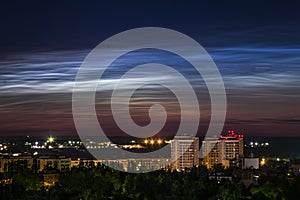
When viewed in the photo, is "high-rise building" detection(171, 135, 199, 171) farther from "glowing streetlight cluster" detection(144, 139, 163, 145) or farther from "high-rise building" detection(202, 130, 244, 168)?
"glowing streetlight cluster" detection(144, 139, 163, 145)

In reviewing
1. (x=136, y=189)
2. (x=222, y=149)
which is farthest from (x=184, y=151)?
(x=136, y=189)

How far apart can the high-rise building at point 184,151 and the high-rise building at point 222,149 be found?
5.21 feet

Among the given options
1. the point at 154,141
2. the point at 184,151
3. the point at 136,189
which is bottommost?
the point at 136,189

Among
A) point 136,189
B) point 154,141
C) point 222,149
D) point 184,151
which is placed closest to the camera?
point 136,189

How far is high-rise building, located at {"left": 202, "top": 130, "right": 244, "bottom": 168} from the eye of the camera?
40.8m

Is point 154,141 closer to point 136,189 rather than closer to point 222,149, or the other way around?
point 222,149

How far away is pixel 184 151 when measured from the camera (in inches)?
1510

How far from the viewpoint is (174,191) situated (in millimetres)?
15953

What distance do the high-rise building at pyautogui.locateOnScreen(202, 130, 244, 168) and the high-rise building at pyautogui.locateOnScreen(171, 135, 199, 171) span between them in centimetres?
159

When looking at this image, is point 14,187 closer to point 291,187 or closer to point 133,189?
point 133,189

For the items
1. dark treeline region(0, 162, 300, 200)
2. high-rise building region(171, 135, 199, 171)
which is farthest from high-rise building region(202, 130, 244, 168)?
dark treeline region(0, 162, 300, 200)

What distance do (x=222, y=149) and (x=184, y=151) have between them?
15.4 ft

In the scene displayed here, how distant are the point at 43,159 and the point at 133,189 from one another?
66.6 ft

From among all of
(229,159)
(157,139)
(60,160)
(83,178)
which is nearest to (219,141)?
(229,159)
